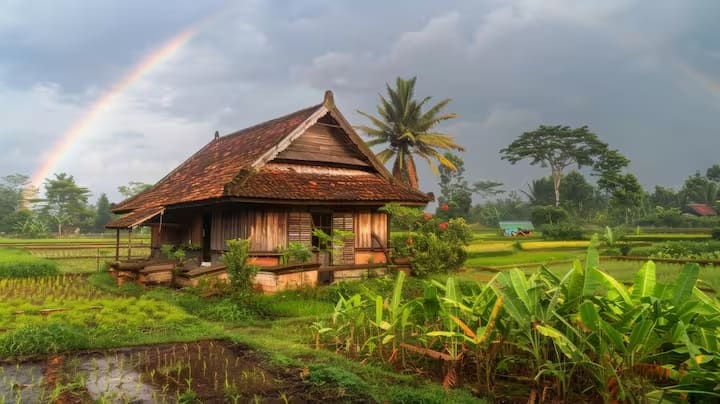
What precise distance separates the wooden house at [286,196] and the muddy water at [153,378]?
6.05 m

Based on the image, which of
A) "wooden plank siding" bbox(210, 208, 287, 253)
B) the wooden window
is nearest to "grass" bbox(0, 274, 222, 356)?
"wooden plank siding" bbox(210, 208, 287, 253)

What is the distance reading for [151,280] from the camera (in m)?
13.2

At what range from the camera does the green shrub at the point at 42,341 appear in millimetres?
6184

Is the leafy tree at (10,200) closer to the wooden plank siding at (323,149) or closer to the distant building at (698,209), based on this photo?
the wooden plank siding at (323,149)

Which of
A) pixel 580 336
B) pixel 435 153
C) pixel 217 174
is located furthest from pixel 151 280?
pixel 435 153

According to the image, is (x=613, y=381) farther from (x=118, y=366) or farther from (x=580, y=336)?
(x=118, y=366)

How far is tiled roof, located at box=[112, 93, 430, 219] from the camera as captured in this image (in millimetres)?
12680

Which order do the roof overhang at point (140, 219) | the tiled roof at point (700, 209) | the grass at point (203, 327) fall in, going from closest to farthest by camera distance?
the grass at point (203, 327) → the roof overhang at point (140, 219) → the tiled roof at point (700, 209)

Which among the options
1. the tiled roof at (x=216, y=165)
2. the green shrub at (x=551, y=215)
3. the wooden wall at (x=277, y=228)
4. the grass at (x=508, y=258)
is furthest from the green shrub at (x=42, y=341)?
the green shrub at (x=551, y=215)

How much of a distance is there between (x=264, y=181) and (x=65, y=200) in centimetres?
7539

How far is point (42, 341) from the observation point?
6332 millimetres

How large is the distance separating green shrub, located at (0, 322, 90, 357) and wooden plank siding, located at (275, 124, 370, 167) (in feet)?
27.9

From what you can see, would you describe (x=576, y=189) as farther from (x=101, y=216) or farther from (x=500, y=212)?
(x=101, y=216)

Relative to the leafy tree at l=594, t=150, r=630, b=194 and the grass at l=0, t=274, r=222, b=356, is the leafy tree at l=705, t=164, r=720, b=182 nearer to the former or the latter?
the leafy tree at l=594, t=150, r=630, b=194
